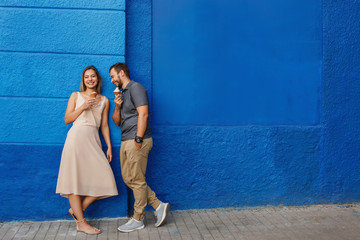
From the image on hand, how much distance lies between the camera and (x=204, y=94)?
507 centimetres

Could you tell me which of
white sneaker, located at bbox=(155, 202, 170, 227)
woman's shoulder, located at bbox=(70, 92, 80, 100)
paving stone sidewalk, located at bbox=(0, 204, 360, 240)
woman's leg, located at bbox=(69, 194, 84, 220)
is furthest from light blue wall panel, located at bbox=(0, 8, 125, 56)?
paving stone sidewalk, located at bbox=(0, 204, 360, 240)

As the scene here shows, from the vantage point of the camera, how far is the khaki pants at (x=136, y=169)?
14.2 feet

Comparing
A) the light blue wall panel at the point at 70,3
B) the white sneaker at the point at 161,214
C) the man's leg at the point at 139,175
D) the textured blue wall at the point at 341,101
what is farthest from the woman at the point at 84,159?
the textured blue wall at the point at 341,101

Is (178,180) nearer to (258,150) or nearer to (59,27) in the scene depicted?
(258,150)

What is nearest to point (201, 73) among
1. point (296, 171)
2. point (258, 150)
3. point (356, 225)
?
point (258, 150)

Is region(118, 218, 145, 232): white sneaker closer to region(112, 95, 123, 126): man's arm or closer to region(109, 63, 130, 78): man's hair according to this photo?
region(112, 95, 123, 126): man's arm

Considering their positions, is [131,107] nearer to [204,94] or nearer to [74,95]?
[74,95]

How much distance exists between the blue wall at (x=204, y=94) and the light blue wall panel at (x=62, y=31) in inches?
0.5

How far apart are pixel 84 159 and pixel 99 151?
0.19 m

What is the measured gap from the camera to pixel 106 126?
15.1 feet

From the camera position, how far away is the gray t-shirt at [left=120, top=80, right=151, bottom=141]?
14.1 ft

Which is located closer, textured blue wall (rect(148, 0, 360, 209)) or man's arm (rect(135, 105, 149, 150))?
man's arm (rect(135, 105, 149, 150))

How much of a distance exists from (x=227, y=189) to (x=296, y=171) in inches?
37.3

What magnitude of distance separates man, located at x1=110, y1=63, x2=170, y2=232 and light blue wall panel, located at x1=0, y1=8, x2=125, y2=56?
382 mm
